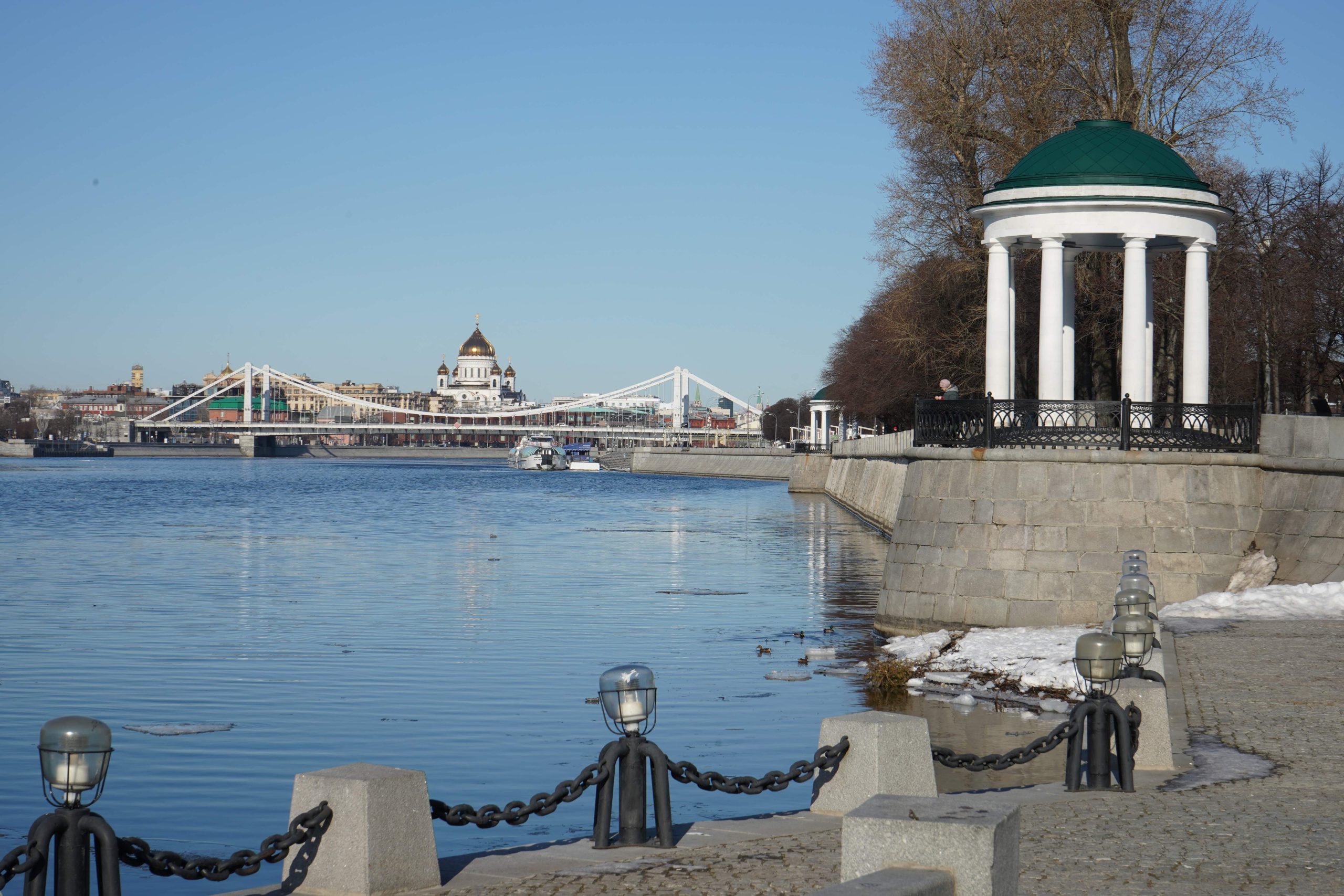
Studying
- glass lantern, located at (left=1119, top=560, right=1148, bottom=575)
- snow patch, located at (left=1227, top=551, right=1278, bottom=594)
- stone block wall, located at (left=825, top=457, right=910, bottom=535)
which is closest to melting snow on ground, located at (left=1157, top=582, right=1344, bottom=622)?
snow patch, located at (left=1227, top=551, right=1278, bottom=594)

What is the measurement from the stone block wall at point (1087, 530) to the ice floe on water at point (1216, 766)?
24.9ft

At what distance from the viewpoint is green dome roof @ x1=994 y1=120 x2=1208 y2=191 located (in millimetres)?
19547

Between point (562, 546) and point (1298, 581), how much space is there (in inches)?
1002

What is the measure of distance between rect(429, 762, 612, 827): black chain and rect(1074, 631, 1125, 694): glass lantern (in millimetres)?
3268

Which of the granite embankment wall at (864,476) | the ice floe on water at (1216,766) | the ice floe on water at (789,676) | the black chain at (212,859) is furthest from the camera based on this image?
the granite embankment wall at (864,476)

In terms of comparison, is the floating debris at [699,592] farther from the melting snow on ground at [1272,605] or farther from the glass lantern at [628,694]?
the glass lantern at [628,694]

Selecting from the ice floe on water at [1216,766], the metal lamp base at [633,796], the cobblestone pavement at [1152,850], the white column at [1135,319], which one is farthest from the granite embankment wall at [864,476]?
the metal lamp base at [633,796]

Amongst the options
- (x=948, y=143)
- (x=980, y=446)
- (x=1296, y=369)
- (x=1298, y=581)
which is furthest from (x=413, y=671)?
(x=1296, y=369)

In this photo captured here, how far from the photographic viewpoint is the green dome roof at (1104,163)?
19.5m

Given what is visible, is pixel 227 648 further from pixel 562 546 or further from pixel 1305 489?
pixel 562 546

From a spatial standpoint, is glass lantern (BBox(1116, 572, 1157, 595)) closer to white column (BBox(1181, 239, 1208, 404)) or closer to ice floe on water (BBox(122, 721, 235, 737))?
ice floe on water (BBox(122, 721, 235, 737))

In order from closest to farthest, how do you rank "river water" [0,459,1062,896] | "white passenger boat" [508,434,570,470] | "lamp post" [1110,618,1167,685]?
"lamp post" [1110,618,1167,685] → "river water" [0,459,1062,896] → "white passenger boat" [508,434,570,470]

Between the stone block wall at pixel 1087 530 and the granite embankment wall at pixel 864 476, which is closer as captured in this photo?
the stone block wall at pixel 1087 530

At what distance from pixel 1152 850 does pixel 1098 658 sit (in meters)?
1.84
